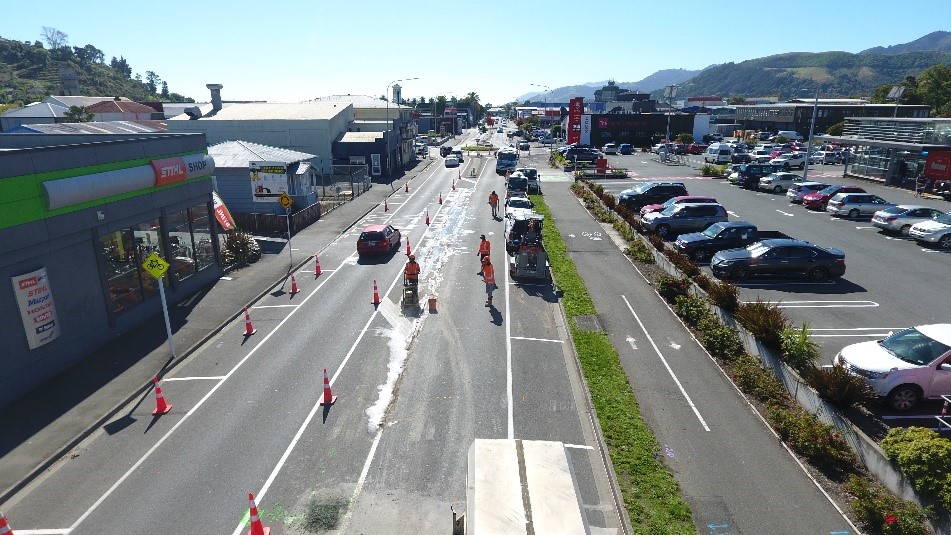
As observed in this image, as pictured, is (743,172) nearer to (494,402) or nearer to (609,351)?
(609,351)

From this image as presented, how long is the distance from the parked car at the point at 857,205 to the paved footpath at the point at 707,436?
20.9 meters

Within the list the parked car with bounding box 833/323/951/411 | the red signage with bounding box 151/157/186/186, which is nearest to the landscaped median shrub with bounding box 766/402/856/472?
the parked car with bounding box 833/323/951/411

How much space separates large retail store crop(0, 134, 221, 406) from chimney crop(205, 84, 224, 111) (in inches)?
1472

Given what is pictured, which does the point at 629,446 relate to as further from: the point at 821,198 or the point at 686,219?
the point at 821,198

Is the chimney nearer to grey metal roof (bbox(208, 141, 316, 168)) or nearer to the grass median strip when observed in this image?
grey metal roof (bbox(208, 141, 316, 168))

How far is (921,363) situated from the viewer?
40.9 ft

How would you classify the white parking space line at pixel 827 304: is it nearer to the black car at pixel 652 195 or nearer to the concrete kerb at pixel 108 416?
the black car at pixel 652 195

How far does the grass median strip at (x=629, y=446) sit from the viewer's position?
369 inches

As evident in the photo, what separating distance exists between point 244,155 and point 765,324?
3251cm

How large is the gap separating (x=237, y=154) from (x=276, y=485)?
99.8 ft

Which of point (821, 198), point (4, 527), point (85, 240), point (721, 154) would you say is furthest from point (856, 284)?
point (721, 154)

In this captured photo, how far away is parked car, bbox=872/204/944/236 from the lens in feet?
93.4

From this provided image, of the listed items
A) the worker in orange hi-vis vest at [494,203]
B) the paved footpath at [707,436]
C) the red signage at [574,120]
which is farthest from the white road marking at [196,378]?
the red signage at [574,120]

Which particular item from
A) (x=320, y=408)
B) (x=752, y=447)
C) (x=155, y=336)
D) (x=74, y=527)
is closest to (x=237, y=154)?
(x=155, y=336)
